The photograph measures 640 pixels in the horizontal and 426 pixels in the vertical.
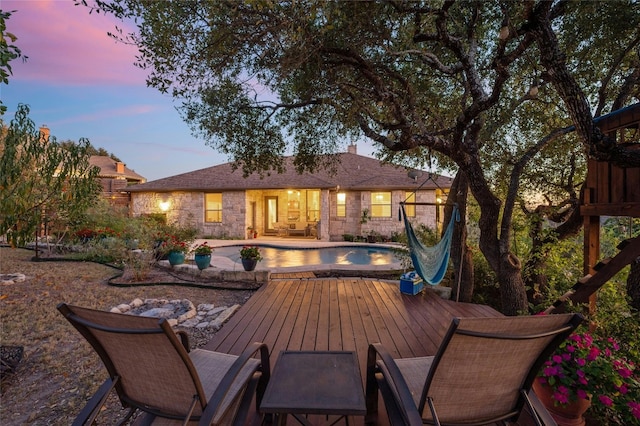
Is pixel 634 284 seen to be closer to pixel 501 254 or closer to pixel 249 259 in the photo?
pixel 501 254

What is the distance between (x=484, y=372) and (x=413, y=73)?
4.94 metres

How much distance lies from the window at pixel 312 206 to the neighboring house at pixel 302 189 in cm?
96

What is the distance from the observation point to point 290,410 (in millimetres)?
1355

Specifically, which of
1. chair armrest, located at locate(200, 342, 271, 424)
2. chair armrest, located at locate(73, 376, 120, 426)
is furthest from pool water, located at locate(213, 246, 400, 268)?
chair armrest, located at locate(73, 376, 120, 426)

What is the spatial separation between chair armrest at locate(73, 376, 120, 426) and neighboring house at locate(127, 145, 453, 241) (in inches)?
436

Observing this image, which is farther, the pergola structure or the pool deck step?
the pool deck step

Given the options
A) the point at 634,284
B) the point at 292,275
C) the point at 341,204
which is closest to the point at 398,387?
the point at 292,275

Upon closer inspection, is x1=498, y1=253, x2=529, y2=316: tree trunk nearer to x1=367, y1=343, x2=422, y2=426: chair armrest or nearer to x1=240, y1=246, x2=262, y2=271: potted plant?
x1=367, y1=343, x2=422, y2=426: chair armrest

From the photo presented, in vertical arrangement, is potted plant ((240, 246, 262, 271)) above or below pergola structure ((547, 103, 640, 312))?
below

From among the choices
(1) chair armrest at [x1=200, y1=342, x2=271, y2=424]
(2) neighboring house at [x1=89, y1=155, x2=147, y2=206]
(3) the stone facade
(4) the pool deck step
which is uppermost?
(2) neighboring house at [x1=89, y1=155, x2=147, y2=206]

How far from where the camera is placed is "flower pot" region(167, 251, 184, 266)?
6668mm

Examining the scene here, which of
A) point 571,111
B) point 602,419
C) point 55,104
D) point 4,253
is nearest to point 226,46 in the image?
point 571,111

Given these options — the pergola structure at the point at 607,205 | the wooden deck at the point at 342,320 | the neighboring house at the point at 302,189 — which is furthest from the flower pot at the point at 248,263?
the neighboring house at the point at 302,189

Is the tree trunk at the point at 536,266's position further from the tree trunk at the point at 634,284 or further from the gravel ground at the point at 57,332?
the gravel ground at the point at 57,332
